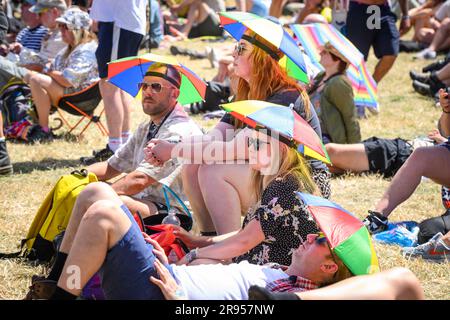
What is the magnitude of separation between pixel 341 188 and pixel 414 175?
44.8 inches

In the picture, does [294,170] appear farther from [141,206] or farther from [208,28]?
[208,28]

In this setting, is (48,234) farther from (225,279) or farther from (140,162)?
(225,279)

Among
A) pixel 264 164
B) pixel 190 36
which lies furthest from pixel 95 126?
pixel 190 36

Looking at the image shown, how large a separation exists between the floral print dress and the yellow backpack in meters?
1.12

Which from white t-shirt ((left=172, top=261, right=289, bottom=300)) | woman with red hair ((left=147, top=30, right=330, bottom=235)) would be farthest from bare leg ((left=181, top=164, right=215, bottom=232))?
white t-shirt ((left=172, top=261, right=289, bottom=300))

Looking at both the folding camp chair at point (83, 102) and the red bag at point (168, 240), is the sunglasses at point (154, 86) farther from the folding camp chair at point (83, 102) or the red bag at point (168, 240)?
the folding camp chair at point (83, 102)

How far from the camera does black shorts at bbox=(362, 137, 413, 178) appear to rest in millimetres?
6488

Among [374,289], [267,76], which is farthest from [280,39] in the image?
[374,289]

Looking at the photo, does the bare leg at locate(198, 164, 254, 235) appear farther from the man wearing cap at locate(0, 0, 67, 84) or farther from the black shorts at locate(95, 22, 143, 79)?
the man wearing cap at locate(0, 0, 67, 84)

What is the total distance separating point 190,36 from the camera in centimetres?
1414

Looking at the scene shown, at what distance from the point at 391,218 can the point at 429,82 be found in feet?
14.9

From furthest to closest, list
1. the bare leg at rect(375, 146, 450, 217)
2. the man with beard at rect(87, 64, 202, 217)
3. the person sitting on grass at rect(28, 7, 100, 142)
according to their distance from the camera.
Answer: the person sitting on grass at rect(28, 7, 100, 142) → the bare leg at rect(375, 146, 450, 217) → the man with beard at rect(87, 64, 202, 217)

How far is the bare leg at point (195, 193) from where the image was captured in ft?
15.2

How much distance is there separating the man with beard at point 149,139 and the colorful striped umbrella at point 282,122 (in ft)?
3.06
